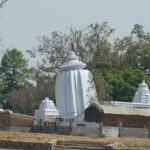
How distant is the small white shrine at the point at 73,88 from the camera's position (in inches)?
2111

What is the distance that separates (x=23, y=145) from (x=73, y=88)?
21823 millimetres

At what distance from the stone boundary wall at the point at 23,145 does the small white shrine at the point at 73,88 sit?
19871 millimetres

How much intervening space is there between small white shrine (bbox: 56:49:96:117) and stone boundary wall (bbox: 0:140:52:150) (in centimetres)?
1987

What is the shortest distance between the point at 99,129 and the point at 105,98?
15.9m

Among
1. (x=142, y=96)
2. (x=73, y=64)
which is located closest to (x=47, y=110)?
(x=73, y=64)

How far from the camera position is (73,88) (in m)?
54.5

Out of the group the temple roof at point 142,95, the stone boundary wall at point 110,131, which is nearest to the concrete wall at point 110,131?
the stone boundary wall at point 110,131

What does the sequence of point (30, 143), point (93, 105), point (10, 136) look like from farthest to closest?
point (93, 105) → point (10, 136) → point (30, 143)

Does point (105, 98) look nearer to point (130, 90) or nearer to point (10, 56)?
point (130, 90)

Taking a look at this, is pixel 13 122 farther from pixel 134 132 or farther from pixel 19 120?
pixel 134 132

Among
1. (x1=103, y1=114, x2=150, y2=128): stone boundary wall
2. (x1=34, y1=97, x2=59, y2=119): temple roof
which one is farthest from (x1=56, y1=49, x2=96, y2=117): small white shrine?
(x1=103, y1=114, x2=150, y2=128): stone boundary wall

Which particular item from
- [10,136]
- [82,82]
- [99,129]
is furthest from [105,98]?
[10,136]

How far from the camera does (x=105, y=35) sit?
2625 inches

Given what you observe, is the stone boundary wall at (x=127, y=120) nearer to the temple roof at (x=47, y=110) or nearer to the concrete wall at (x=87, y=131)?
the concrete wall at (x=87, y=131)
